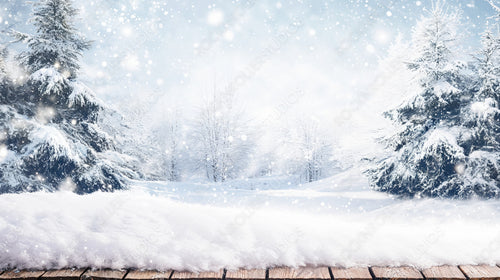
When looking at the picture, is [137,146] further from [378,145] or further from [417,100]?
[417,100]

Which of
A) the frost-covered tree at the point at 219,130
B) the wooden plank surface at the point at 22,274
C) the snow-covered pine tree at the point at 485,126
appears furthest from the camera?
the frost-covered tree at the point at 219,130

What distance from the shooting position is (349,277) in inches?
43.6

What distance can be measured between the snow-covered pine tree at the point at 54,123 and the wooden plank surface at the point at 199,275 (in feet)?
30.9

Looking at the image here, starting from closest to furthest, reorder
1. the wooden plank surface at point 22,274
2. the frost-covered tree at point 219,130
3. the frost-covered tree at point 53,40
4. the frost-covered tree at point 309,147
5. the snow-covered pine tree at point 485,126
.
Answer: the wooden plank surface at point 22,274, the snow-covered pine tree at point 485,126, the frost-covered tree at point 53,40, the frost-covered tree at point 219,130, the frost-covered tree at point 309,147

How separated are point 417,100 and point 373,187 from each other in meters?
3.71

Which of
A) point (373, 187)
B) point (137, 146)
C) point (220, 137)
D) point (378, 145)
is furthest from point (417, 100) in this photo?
point (137, 146)

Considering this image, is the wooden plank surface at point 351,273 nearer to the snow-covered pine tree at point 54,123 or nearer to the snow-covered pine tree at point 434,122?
the snow-covered pine tree at point 434,122

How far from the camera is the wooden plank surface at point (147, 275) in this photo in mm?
1102

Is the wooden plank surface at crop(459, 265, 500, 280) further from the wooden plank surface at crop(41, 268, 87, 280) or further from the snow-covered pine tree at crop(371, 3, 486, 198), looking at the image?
the snow-covered pine tree at crop(371, 3, 486, 198)

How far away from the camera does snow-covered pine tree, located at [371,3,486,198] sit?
9.05m

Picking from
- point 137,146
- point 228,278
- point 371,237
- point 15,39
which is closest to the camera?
point 228,278

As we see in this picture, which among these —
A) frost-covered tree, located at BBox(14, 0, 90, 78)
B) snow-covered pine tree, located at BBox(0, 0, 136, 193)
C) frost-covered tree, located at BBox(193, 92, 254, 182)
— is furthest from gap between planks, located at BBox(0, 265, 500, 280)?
frost-covered tree, located at BBox(193, 92, 254, 182)

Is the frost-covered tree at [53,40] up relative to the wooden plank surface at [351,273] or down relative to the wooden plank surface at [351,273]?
up

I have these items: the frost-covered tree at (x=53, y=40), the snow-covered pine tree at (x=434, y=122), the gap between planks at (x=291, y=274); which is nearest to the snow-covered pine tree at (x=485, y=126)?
the snow-covered pine tree at (x=434, y=122)
